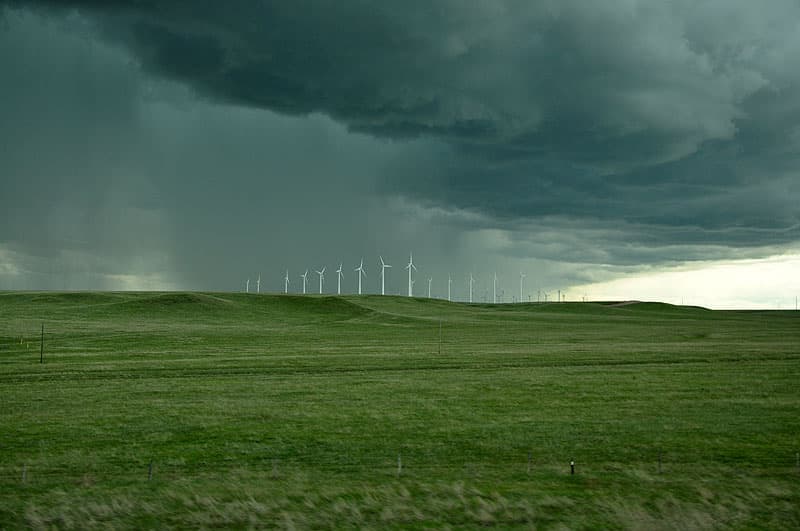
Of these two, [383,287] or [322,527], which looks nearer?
[322,527]

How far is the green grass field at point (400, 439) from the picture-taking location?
20.4 m

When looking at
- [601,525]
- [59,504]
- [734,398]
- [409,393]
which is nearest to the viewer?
[601,525]

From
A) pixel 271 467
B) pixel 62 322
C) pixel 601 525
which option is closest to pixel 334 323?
pixel 62 322

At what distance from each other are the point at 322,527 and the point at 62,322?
100272 millimetres

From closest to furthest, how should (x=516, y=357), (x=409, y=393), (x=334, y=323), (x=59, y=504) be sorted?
(x=59, y=504)
(x=409, y=393)
(x=516, y=357)
(x=334, y=323)

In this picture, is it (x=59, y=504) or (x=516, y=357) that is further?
(x=516, y=357)

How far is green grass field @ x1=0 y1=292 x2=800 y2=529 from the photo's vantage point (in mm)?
20438

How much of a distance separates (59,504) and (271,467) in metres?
7.73

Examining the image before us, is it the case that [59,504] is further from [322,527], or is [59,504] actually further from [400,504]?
[400,504]

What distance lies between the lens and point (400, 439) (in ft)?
100

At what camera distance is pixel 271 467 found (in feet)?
86.2

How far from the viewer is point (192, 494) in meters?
21.8

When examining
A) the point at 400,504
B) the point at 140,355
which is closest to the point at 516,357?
the point at 140,355

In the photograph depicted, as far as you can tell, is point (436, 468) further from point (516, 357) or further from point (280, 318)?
point (280, 318)
